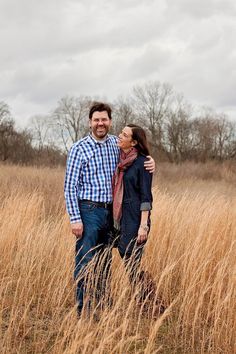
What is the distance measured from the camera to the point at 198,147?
3456 cm

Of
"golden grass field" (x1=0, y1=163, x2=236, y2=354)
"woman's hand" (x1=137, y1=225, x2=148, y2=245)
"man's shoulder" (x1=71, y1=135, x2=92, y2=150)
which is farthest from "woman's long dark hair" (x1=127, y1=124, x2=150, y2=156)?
"golden grass field" (x1=0, y1=163, x2=236, y2=354)

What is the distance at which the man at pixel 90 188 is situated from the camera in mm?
3369

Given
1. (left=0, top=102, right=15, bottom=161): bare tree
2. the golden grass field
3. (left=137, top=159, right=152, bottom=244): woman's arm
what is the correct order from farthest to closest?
(left=0, top=102, right=15, bottom=161): bare tree, (left=137, top=159, right=152, bottom=244): woman's arm, the golden grass field

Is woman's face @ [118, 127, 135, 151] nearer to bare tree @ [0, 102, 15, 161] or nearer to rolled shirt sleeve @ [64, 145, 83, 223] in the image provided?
rolled shirt sleeve @ [64, 145, 83, 223]

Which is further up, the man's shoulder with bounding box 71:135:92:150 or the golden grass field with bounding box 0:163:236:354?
the man's shoulder with bounding box 71:135:92:150

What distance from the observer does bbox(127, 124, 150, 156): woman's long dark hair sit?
11.1 feet

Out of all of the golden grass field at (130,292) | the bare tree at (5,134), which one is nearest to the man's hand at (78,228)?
the golden grass field at (130,292)

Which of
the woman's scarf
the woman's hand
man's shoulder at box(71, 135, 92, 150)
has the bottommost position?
the woman's hand

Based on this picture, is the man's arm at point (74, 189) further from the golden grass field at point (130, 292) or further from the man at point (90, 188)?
the golden grass field at point (130, 292)

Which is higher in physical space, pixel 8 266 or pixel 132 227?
pixel 132 227

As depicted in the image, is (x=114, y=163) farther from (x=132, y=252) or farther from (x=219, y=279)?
(x=219, y=279)

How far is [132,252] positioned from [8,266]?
5.51 ft

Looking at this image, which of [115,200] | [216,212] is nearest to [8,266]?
[115,200]

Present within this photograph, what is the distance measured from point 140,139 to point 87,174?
0.50 m
